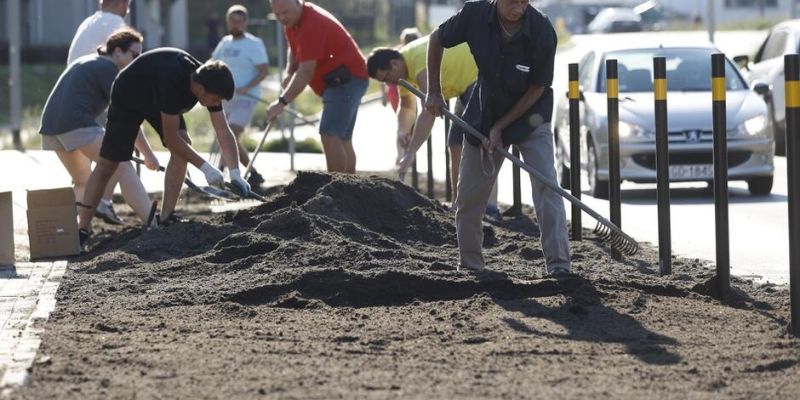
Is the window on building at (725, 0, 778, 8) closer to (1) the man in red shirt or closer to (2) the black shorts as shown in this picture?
(1) the man in red shirt

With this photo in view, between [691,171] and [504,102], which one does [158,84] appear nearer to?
[504,102]

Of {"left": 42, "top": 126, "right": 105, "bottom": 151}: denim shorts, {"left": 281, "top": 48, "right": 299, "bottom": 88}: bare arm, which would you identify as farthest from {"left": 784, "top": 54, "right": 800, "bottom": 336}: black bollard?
{"left": 281, "top": 48, "right": 299, "bottom": 88}: bare arm

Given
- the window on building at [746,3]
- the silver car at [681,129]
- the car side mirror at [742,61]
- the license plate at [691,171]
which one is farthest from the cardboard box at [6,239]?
the window on building at [746,3]

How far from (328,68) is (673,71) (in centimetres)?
452

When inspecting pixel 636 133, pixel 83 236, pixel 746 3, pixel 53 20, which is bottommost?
pixel 83 236

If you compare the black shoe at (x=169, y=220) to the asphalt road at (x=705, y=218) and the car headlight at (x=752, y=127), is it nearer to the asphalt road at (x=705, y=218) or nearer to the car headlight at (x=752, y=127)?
the asphalt road at (x=705, y=218)

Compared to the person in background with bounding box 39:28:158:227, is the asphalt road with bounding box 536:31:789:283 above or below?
below

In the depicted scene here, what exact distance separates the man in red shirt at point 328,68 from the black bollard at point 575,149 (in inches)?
107

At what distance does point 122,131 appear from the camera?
38.0ft

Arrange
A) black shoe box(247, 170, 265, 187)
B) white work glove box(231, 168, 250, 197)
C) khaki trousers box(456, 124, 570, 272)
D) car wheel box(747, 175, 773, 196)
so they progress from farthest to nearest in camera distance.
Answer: black shoe box(247, 170, 265, 187), car wheel box(747, 175, 773, 196), white work glove box(231, 168, 250, 197), khaki trousers box(456, 124, 570, 272)

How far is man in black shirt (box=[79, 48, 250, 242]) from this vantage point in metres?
10.7

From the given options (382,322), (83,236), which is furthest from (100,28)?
(382,322)

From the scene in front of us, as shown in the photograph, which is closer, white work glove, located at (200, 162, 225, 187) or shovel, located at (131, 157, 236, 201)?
white work glove, located at (200, 162, 225, 187)

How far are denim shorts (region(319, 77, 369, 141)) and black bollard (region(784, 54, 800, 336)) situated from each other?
6.81 metres
